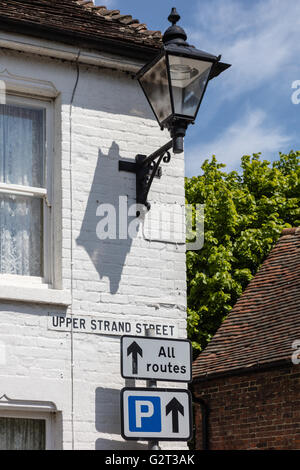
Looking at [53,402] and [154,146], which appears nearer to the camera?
[53,402]

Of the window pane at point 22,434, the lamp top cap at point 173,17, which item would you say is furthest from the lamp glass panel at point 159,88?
the window pane at point 22,434

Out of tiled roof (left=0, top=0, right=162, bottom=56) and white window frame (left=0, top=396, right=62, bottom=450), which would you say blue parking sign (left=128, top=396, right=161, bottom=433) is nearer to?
white window frame (left=0, top=396, right=62, bottom=450)

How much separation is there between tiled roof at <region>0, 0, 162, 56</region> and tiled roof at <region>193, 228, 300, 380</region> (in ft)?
21.0

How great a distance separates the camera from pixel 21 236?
26.5ft

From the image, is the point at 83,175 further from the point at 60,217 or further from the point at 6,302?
the point at 6,302

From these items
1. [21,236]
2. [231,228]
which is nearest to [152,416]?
[21,236]

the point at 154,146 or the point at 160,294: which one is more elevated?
the point at 154,146

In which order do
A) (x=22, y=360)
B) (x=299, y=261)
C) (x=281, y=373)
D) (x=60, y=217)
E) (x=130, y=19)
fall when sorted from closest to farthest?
(x=22, y=360) < (x=60, y=217) < (x=130, y=19) < (x=281, y=373) < (x=299, y=261)

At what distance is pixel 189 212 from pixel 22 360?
56.5 feet

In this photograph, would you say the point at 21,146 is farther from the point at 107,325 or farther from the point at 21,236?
the point at 107,325

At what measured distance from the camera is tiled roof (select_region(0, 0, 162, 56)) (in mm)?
8250
